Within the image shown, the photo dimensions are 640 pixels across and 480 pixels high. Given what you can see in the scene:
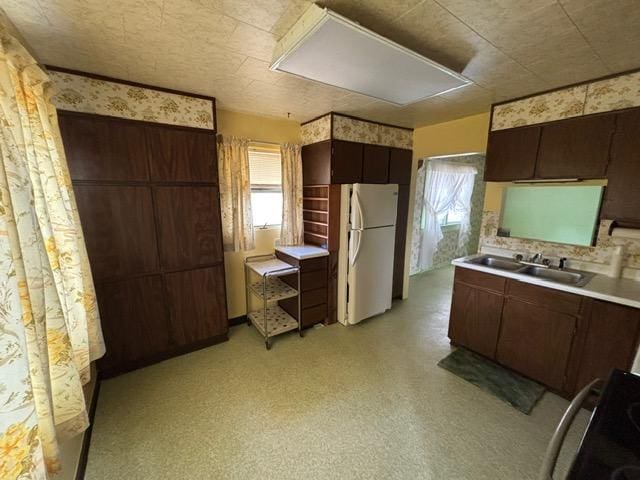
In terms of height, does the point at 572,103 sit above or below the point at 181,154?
above

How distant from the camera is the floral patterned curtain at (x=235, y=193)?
264 cm

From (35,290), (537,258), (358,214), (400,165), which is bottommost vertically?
(537,258)

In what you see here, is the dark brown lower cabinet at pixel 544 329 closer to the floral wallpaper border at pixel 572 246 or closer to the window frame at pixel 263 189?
the floral wallpaper border at pixel 572 246

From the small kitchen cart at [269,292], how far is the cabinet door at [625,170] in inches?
105

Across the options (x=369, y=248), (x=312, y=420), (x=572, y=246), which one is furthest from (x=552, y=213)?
(x=312, y=420)

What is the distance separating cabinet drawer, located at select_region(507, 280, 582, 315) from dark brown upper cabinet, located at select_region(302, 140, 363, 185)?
1887 millimetres

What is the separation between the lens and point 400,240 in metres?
3.58

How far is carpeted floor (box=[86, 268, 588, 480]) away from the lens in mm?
1460

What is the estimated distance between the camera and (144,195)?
2105 millimetres

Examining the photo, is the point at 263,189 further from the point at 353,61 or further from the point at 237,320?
the point at 353,61

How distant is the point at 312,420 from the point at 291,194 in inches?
89.6

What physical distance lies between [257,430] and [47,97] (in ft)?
7.76

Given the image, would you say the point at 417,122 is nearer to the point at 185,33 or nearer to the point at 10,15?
the point at 185,33

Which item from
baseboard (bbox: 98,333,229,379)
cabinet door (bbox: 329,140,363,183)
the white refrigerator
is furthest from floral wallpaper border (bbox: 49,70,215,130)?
baseboard (bbox: 98,333,229,379)
